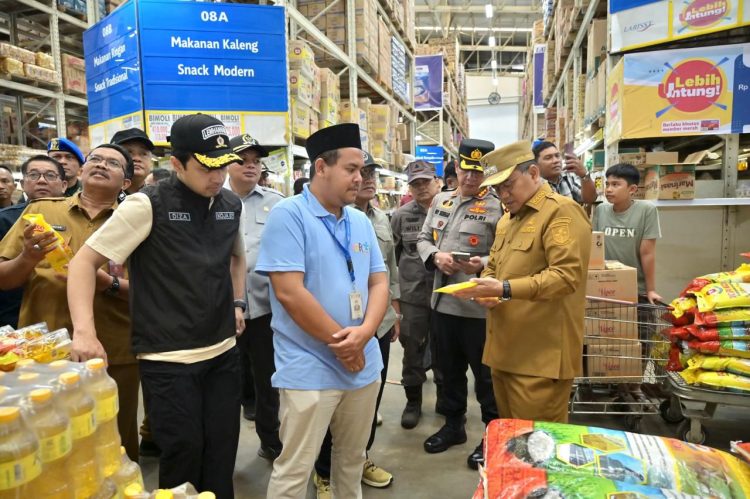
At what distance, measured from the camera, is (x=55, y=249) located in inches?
74.7

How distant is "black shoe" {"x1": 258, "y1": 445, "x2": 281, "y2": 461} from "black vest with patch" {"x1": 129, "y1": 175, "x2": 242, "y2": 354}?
1.27 m

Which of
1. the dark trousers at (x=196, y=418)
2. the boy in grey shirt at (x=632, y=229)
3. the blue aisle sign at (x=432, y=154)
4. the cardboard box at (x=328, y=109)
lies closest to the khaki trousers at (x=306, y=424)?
the dark trousers at (x=196, y=418)

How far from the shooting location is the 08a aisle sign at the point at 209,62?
3887 mm

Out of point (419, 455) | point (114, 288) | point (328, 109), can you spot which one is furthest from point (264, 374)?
point (328, 109)

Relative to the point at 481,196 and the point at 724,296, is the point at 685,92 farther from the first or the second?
the point at 481,196

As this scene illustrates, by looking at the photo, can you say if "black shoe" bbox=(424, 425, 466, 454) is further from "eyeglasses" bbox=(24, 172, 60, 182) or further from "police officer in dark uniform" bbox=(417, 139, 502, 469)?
"eyeglasses" bbox=(24, 172, 60, 182)

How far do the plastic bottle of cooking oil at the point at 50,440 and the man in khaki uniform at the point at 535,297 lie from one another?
1364mm

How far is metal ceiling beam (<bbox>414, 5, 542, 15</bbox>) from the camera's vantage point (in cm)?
1650

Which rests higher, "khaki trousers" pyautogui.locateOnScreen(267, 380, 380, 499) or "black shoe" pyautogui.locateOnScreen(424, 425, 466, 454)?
"khaki trousers" pyautogui.locateOnScreen(267, 380, 380, 499)

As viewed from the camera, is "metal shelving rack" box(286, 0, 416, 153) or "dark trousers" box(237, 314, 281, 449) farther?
"metal shelving rack" box(286, 0, 416, 153)

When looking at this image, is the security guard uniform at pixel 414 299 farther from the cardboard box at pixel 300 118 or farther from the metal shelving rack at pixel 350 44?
the metal shelving rack at pixel 350 44

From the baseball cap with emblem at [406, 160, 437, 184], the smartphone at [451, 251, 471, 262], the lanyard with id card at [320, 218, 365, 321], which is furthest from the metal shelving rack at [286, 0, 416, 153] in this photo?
the lanyard with id card at [320, 218, 365, 321]

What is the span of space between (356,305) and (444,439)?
158 centimetres

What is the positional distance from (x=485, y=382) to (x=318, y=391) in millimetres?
1450
